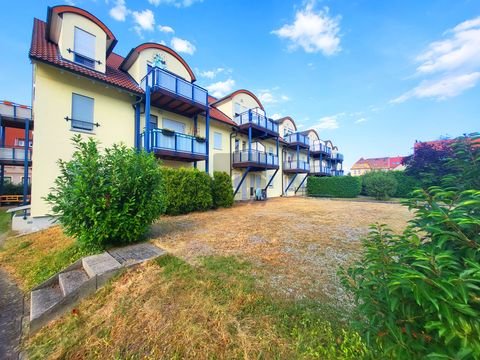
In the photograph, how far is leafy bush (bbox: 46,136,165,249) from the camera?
4145 millimetres

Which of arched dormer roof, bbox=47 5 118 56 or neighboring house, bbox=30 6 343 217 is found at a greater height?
arched dormer roof, bbox=47 5 118 56

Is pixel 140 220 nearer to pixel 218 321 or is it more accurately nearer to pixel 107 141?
pixel 218 321

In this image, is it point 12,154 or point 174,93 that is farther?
point 12,154

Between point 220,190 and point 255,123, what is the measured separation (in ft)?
24.9

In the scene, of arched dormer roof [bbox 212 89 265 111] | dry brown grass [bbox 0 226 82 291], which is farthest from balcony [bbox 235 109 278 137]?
dry brown grass [bbox 0 226 82 291]

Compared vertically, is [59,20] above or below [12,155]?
above

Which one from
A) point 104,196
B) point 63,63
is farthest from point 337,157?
point 104,196

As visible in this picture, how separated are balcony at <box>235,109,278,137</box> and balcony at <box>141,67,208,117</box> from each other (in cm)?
432

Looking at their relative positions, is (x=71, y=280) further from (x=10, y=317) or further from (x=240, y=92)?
(x=240, y=92)

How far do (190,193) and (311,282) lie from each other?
732 cm

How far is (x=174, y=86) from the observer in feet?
36.0

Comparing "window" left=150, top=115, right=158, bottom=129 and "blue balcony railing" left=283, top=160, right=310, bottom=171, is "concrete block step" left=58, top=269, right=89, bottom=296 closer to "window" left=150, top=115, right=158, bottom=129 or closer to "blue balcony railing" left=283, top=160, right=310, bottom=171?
"window" left=150, top=115, right=158, bottom=129

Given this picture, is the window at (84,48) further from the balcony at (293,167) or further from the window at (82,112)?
the balcony at (293,167)

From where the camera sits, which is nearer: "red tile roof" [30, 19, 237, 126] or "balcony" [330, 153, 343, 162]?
"red tile roof" [30, 19, 237, 126]
